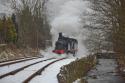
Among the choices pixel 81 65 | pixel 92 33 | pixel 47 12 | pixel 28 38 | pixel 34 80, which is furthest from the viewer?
pixel 47 12

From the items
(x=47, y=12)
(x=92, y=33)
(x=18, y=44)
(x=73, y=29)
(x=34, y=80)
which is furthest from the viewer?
(x=47, y=12)

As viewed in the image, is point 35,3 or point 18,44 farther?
point 35,3

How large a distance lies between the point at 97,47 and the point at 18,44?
65.4 feet

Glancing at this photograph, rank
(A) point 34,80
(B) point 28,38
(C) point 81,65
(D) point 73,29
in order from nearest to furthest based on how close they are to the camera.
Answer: (A) point 34,80, (C) point 81,65, (D) point 73,29, (B) point 28,38

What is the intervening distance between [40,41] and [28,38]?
2.49 m

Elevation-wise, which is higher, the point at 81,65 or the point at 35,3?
the point at 35,3

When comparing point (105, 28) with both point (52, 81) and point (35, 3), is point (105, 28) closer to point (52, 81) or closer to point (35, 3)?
point (52, 81)

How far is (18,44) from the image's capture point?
4738cm

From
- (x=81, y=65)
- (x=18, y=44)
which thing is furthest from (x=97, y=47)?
(x=18, y=44)

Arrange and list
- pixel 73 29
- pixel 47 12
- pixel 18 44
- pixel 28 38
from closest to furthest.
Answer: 1. pixel 18 44
2. pixel 73 29
3. pixel 28 38
4. pixel 47 12

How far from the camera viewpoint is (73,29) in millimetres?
53906

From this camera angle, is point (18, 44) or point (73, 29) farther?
point (73, 29)

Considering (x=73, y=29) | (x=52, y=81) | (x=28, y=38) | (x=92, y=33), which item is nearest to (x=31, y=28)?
(x=28, y=38)

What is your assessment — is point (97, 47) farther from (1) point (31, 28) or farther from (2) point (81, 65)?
(1) point (31, 28)
